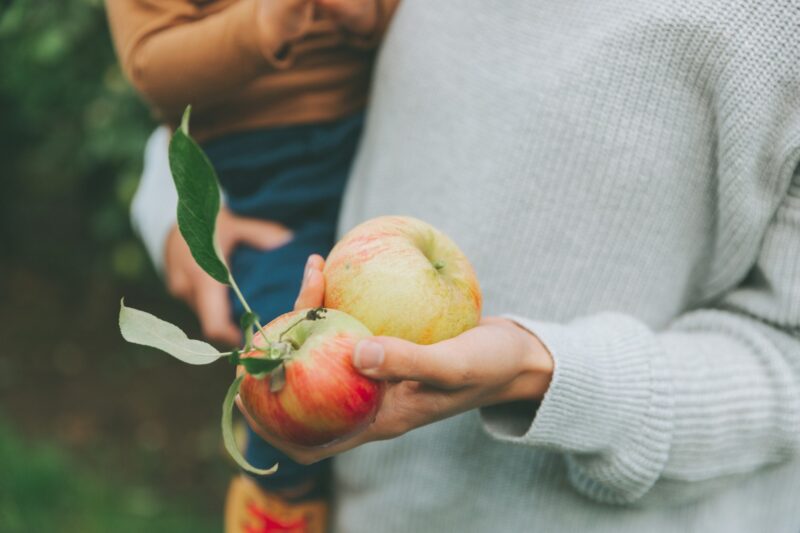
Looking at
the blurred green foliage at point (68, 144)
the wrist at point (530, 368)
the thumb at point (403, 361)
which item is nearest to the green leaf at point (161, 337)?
the thumb at point (403, 361)

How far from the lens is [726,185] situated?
0.98 m

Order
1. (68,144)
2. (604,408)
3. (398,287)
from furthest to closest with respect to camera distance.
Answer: (68,144) → (604,408) → (398,287)

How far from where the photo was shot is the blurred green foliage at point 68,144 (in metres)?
2.28

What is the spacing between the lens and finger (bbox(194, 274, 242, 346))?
4.35 feet

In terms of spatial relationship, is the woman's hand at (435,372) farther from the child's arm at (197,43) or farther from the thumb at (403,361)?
the child's arm at (197,43)

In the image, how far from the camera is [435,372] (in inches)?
30.4

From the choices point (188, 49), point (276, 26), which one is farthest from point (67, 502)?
point (276, 26)

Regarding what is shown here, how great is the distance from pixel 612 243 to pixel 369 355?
45 centimetres

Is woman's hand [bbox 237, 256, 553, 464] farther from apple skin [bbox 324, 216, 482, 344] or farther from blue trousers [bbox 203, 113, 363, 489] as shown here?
blue trousers [bbox 203, 113, 363, 489]

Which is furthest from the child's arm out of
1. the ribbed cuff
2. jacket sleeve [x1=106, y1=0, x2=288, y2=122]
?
the ribbed cuff

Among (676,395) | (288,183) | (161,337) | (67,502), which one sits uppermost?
(161,337)

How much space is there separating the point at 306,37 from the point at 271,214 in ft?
0.94

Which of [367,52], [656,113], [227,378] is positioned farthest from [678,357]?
[227,378]

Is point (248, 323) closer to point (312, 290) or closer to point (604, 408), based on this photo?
point (312, 290)
